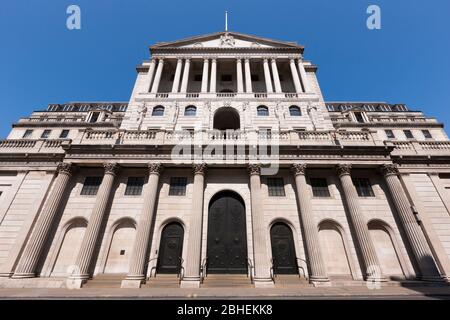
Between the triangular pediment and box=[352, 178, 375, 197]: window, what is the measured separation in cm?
2000

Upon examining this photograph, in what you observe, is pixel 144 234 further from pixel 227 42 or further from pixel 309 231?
pixel 227 42

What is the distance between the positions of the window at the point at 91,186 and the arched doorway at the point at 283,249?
1366cm

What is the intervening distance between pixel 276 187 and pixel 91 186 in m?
14.4

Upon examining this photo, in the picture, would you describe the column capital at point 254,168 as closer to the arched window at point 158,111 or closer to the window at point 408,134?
the arched window at point 158,111

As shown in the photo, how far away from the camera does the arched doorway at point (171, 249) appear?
41.6 ft

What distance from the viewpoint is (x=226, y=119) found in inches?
912

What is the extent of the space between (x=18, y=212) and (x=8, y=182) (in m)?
3.11

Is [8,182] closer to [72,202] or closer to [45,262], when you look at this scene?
[72,202]

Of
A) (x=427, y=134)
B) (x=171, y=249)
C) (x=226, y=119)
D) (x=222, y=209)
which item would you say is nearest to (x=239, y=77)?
(x=226, y=119)

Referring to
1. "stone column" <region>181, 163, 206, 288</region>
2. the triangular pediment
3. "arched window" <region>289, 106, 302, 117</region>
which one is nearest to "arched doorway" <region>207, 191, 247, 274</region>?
"stone column" <region>181, 163, 206, 288</region>

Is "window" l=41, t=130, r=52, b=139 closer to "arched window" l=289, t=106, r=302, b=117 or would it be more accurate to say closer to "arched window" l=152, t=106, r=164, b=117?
"arched window" l=152, t=106, r=164, b=117

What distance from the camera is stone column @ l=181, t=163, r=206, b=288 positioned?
10844mm
